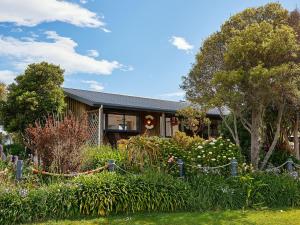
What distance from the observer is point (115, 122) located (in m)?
A: 21.5

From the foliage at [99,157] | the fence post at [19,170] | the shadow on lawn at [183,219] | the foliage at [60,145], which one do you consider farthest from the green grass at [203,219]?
the foliage at [99,157]

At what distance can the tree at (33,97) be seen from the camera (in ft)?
60.3

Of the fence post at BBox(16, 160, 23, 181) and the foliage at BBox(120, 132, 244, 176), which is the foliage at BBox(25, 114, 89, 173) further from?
the foliage at BBox(120, 132, 244, 176)

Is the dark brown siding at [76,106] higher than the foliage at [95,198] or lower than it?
higher

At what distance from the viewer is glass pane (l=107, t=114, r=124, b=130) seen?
2122 centimetres

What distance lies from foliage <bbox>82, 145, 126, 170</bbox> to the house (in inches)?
244

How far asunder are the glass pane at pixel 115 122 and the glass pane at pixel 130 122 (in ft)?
1.12

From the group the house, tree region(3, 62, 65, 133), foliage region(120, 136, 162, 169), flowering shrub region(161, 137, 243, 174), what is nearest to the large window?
the house

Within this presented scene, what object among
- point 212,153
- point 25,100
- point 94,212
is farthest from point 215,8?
point 25,100

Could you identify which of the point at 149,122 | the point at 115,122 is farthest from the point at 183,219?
the point at 149,122

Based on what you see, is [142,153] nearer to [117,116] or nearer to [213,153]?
[213,153]

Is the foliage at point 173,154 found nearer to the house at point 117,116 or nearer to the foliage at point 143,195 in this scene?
the foliage at point 143,195

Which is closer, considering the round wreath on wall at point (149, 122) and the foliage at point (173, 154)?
the foliage at point (173, 154)

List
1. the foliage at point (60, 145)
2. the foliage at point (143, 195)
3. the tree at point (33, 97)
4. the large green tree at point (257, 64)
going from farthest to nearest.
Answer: the tree at point (33, 97)
the large green tree at point (257, 64)
the foliage at point (60, 145)
the foliage at point (143, 195)
